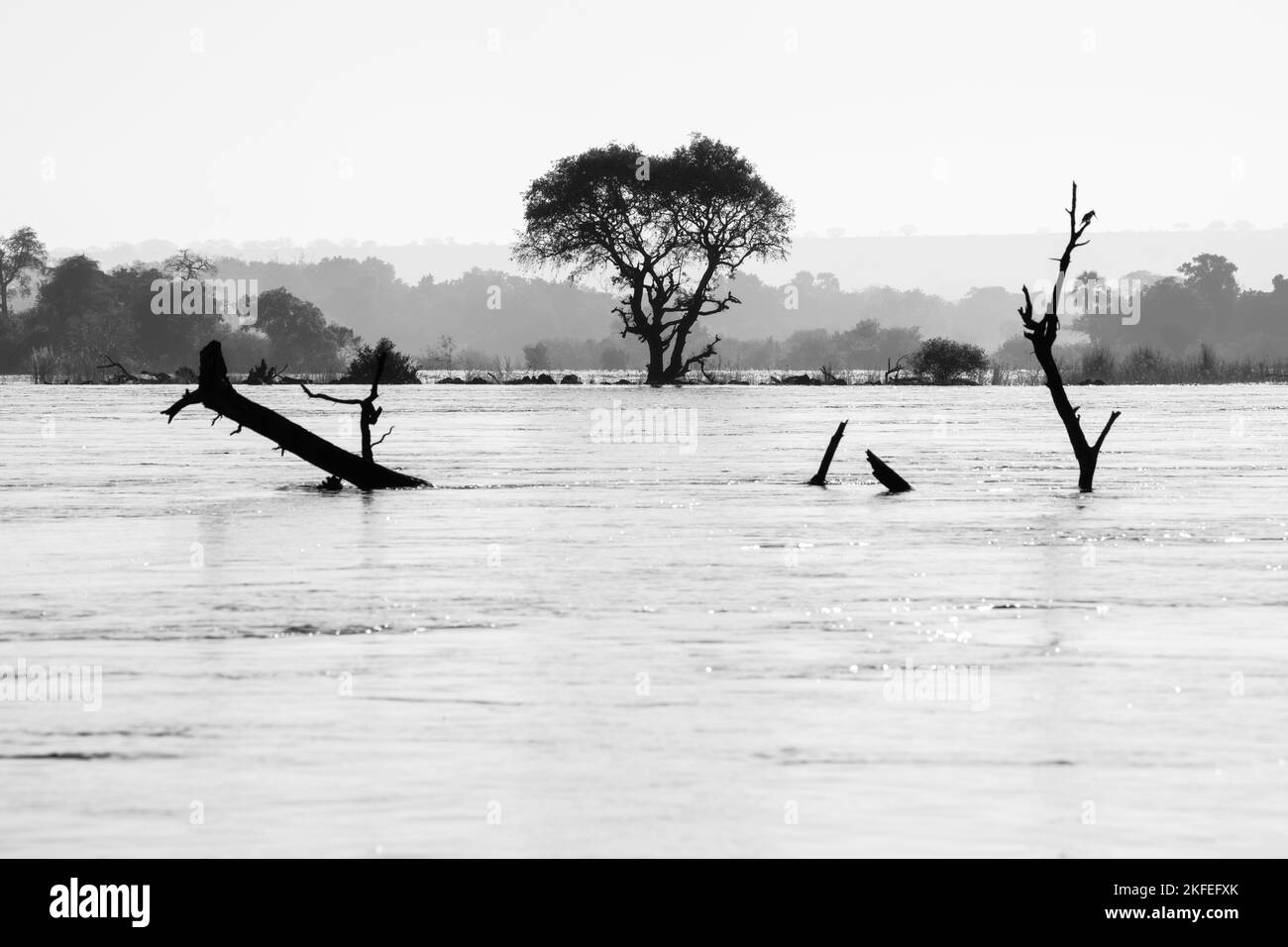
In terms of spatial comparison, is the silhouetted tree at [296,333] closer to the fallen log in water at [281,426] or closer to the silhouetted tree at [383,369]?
the silhouetted tree at [383,369]

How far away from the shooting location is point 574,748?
394 inches

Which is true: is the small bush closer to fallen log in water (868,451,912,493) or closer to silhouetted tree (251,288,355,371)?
silhouetted tree (251,288,355,371)

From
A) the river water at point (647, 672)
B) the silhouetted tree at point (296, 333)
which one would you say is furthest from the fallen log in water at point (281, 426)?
the silhouetted tree at point (296, 333)

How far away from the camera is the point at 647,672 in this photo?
41.4 feet

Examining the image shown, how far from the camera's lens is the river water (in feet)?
27.7

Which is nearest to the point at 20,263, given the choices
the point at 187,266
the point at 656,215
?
the point at 187,266

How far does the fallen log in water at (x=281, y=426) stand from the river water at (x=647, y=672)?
583mm

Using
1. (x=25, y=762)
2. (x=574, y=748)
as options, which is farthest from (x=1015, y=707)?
(x=25, y=762)

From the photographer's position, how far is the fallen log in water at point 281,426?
27172 mm

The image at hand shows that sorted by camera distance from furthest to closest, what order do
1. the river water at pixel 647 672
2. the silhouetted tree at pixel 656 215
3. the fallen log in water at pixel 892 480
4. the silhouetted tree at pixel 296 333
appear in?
the silhouetted tree at pixel 296 333, the silhouetted tree at pixel 656 215, the fallen log in water at pixel 892 480, the river water at pixel 647 672

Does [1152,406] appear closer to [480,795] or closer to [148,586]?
[148,586]

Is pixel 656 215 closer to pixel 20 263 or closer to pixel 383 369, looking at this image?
pixel 383 369

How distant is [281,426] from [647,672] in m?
16.5
